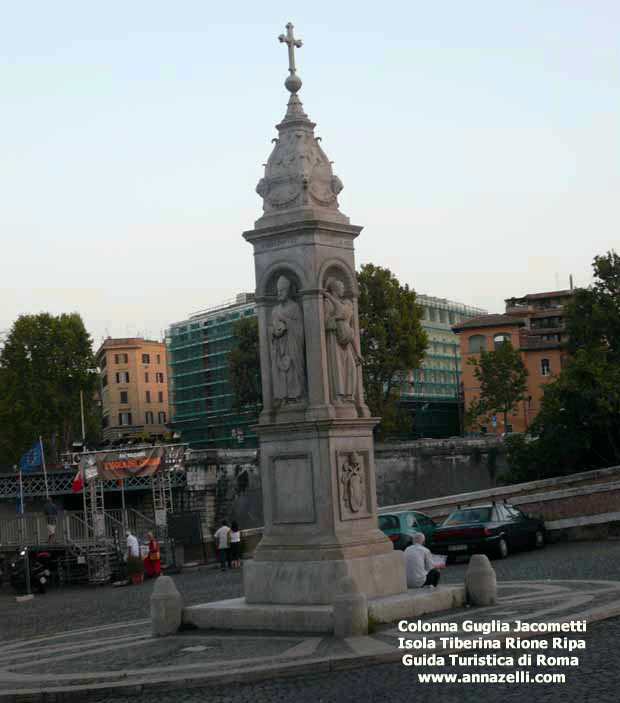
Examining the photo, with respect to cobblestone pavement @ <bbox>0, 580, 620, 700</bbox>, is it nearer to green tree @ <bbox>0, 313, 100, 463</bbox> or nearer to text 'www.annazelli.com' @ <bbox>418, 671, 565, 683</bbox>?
text 'www.annazelli.com' @ <bbox>418, 671, 565, 683</bbox>

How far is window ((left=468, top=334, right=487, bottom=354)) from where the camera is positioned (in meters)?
101

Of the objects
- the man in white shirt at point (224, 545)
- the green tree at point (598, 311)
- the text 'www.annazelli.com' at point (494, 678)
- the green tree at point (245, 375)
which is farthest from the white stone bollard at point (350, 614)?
the green tree at point (245, 375)

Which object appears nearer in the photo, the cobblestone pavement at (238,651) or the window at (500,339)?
the cobblestone pavement at (238,651)

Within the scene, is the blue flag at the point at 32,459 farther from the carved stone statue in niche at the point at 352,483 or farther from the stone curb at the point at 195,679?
the stone curb at the point at 195,679

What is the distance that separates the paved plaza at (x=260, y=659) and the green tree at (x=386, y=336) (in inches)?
2019

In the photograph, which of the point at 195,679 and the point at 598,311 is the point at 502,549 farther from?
the point at 598,311

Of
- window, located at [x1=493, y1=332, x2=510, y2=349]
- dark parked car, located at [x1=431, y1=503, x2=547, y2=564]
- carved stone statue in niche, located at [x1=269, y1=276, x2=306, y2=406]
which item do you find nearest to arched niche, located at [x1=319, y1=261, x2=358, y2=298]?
carved stone statue in niche, located at [x1=269, y1=276, x2=306, y2=406]

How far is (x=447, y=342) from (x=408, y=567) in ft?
350

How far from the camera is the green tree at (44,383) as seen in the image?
293 feet

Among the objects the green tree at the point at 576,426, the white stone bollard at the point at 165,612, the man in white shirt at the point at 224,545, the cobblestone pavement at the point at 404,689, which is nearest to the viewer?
the cobblestone pavement at the point at 404,689

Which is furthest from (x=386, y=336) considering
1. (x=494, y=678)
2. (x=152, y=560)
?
(x=494, y=678)

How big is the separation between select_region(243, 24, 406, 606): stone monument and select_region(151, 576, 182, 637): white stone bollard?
94 cm

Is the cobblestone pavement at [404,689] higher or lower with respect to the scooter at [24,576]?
higher

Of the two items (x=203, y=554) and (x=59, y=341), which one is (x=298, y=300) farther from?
(x=59, y=341)
